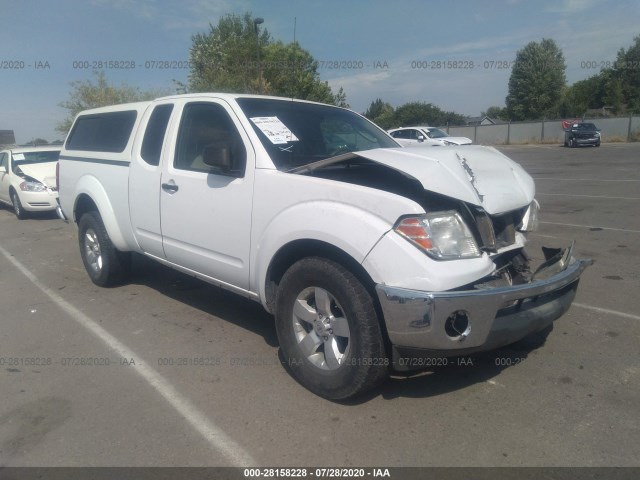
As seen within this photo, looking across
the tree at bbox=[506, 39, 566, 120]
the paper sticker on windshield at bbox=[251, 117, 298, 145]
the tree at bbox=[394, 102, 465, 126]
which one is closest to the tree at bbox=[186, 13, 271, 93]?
the paper sticker on windshield at bbox=[251, 117, 298, 145]

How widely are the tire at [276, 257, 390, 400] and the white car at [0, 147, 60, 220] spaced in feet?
31.4

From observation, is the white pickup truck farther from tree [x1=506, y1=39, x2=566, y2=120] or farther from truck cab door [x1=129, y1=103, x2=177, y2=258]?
tree [x1=506, y1=39, x2=566, y2=120]

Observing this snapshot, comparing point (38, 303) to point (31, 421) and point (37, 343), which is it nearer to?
point (37, 343)

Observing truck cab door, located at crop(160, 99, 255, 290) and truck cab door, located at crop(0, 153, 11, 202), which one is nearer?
truck cab door, located at crop(160, 99, 255, 290)

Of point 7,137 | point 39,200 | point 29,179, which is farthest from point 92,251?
point 7,137

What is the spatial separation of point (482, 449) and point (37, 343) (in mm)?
3684

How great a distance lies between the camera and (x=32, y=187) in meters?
11.7

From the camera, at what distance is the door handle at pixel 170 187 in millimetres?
4453

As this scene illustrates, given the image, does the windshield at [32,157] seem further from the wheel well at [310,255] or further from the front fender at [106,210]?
the wheel well at [310,255]

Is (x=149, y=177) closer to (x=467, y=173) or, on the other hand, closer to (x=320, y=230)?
(x=320, y=230)

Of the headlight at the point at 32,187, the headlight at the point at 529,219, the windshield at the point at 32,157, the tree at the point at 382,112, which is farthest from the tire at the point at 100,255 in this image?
the tree at the point at 382,112

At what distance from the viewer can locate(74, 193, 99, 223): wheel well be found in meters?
5.83

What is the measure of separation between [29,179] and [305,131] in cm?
985

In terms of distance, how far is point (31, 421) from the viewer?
329 cm
